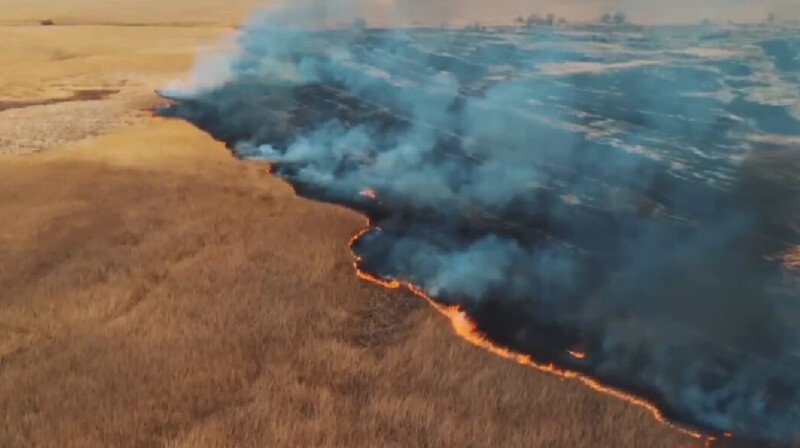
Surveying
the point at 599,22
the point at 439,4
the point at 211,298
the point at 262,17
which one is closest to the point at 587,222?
the point at 211,298

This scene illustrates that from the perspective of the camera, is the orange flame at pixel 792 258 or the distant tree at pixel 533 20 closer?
the orange flame at pixel 792 258

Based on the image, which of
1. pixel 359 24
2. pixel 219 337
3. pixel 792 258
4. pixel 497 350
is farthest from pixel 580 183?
pixel 359 24

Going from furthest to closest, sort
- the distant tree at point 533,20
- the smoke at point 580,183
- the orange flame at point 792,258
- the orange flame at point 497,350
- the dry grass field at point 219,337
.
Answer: the distant tree at point 533,20 → the orange flame at point 792,258 → the smoke at point 580,183 → the orange flame at point 497,350 → the dry grass field at point 219,337

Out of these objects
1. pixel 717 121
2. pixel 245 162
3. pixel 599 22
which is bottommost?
pixel 245 162

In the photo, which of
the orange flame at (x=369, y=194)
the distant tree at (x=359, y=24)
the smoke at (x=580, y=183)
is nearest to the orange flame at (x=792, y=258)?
the smoke at (x=580, y=183)

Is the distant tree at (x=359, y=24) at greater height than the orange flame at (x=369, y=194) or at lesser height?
greater

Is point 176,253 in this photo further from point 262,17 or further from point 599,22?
point 262,17

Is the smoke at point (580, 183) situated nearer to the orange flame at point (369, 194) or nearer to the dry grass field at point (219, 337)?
the orange flame at point (369, 194)
